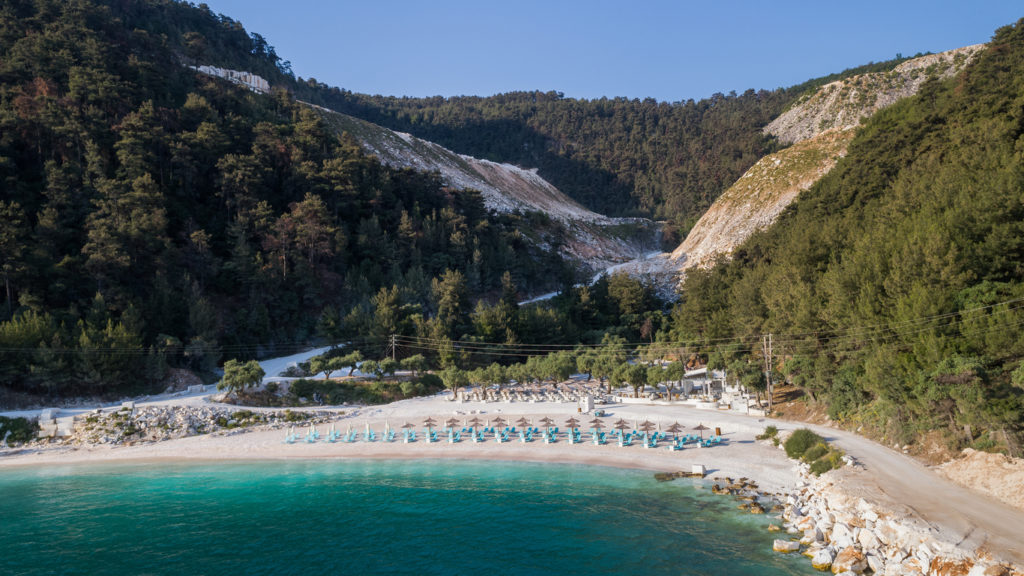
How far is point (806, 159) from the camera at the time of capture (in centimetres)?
7531

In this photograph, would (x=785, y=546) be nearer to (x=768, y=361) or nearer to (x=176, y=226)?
(x=768, y=361)

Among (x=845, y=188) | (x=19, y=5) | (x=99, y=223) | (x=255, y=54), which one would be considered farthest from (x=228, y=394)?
(x=255, y=54)

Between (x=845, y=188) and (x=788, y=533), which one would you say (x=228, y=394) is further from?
(x=845, y=188)

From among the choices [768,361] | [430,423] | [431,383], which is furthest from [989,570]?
[431,383]

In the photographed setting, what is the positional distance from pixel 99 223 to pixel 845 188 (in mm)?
63486

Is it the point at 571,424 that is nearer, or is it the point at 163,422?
the point at 571,424

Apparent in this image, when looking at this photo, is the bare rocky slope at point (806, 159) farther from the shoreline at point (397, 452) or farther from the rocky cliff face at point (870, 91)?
the shoreline at point (397, 452)

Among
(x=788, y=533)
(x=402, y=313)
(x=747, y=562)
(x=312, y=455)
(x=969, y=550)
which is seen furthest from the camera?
(x=402, y=313)

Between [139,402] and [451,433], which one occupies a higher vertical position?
[139,402]

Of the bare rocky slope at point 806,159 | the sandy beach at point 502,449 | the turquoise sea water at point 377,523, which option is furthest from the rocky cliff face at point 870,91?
the turquoise sea water at point 377,523

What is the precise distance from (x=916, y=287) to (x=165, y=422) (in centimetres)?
4225

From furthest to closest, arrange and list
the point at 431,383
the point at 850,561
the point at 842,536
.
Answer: the point at 431,383, the point at 842,536, the point at 850,561

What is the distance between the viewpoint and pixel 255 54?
13775 centimetres

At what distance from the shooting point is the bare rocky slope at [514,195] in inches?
4486
